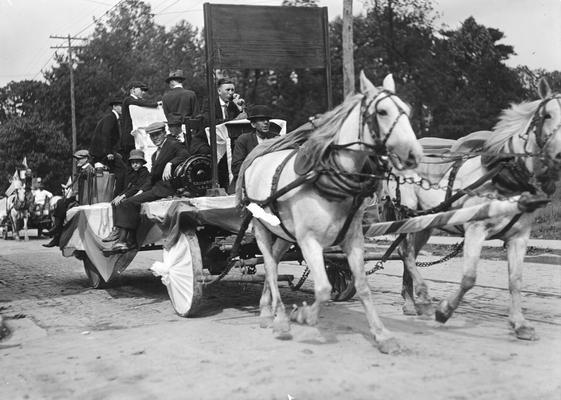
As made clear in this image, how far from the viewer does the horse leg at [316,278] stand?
19.4 ft

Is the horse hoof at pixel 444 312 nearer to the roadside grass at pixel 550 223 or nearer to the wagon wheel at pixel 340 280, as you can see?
the wagon wheel at pixel 340 280

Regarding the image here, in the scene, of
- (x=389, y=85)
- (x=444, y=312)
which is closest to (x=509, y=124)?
(x=389, y=85)

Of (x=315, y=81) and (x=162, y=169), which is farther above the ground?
(x=315, y=81)

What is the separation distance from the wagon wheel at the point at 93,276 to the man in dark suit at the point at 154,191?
1.61 meters

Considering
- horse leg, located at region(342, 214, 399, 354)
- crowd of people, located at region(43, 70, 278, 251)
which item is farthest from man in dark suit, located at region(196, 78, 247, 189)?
horse leg, located at region(342, 214, 399, 354)

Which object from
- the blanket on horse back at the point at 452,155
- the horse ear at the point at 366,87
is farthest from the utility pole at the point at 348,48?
the horse ear at the point at 366,87

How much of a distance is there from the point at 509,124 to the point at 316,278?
2249 millimetres

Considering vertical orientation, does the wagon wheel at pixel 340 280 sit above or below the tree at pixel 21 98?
below

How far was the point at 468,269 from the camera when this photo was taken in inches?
243

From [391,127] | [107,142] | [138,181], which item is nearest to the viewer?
[391,127]

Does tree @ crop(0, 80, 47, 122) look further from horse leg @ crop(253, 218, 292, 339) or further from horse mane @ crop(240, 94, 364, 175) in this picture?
horse mane @ crop(240, 94, 364, 175)

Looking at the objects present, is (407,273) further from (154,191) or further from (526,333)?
(154,191)

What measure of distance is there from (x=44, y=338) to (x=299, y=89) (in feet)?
138

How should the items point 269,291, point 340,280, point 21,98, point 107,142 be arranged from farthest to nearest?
point 21,98 → point 107,142 → point 340,280 → point 269,291
